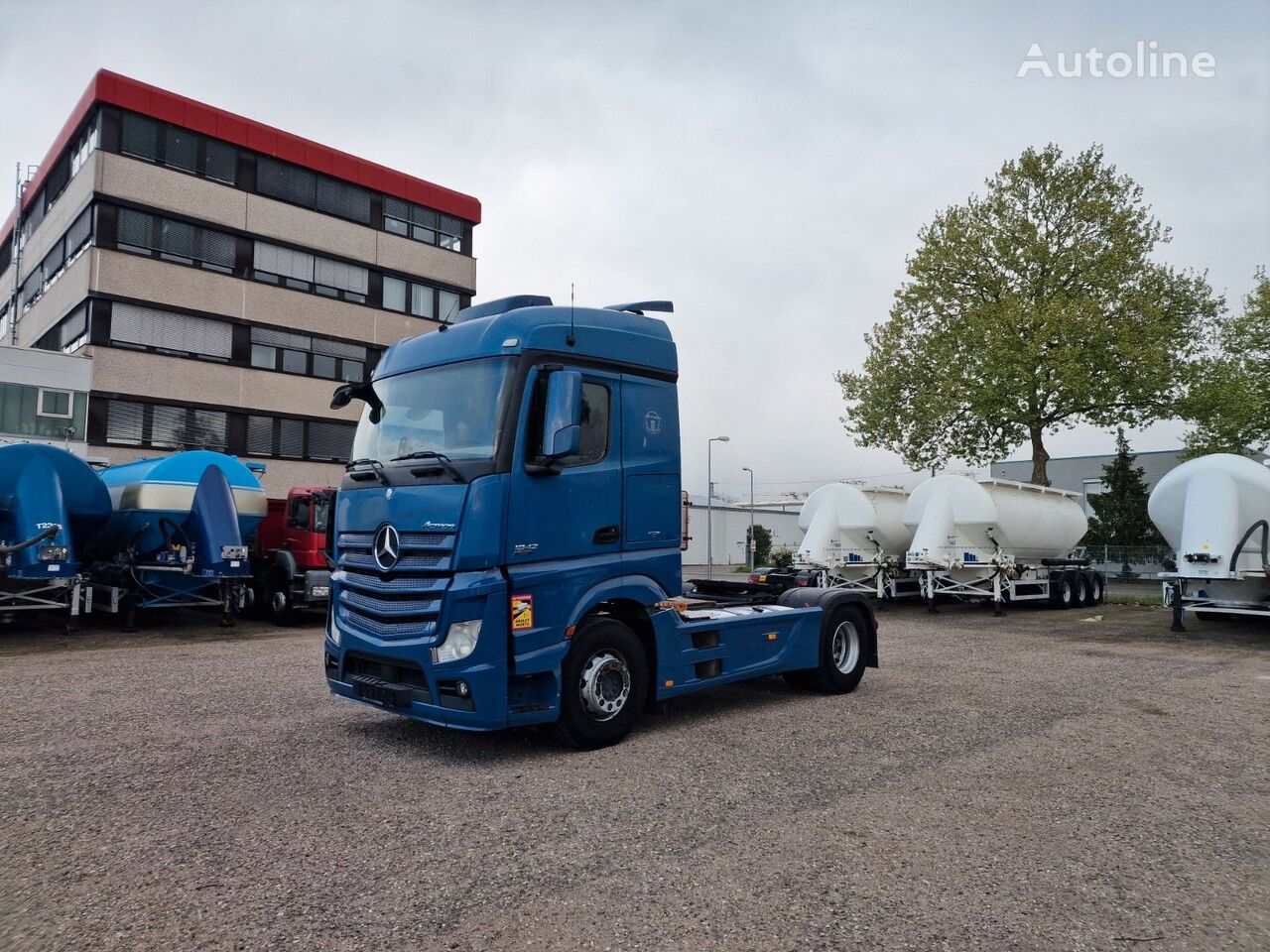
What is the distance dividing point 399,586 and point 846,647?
5.09 meters

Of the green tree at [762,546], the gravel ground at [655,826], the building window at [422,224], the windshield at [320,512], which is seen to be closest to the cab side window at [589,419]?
the gravel ground at [655,826]

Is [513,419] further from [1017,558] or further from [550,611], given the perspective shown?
[1017,558]

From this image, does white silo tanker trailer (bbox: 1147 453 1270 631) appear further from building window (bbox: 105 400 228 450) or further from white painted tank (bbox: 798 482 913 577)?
building window (bbox: 105 400 228 450)

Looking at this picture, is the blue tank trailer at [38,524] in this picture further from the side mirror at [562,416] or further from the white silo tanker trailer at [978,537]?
the white silo tanker trailer at [978,537]

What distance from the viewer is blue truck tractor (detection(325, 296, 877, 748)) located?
6117mm

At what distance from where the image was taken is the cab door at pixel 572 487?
626 cm

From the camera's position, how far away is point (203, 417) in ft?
94.2

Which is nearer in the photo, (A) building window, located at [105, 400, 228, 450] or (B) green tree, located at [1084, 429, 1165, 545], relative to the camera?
(A) building window, located at [105, 400, 228, 450]

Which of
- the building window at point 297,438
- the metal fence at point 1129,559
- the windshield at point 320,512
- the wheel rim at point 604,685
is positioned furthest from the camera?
the metal fence at point 1129,559

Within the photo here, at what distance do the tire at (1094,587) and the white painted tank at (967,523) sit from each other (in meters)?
3.23

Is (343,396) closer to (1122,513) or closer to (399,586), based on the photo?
(399,586)

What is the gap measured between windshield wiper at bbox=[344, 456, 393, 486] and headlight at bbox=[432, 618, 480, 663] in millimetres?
1274

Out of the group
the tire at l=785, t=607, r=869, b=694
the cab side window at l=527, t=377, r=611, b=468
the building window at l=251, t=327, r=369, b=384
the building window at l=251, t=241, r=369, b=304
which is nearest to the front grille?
the cab side window at l=527, t=377, r=611, b=468

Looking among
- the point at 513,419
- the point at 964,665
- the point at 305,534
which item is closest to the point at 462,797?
the point at 513,419
